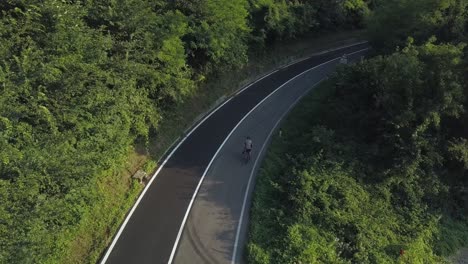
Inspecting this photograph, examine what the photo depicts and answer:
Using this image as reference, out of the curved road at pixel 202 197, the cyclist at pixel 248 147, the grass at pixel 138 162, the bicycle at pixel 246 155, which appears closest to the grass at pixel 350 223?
the curved road at pixel 202 197

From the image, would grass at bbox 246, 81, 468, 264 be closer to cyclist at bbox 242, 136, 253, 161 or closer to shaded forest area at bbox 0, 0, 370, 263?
cyclist at bbox 242, 136, 253, 161

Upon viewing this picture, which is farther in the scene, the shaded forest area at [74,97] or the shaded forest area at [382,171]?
the shaded forest area at [382,171]

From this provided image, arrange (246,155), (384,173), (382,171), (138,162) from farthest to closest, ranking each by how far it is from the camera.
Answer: (246,155) < (382,171) < (384,173) < (138,162)

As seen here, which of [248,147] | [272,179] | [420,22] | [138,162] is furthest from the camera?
[420,22]

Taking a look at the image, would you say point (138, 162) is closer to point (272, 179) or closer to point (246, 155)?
point (246, 155)

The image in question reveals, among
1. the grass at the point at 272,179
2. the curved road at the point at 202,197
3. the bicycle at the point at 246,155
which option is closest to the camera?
the curved road at the point at 202,197

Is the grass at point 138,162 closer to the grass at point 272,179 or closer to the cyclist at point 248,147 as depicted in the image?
the cyclist at point 248,147

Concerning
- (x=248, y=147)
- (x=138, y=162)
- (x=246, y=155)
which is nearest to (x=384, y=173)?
(x=248, y=147)
